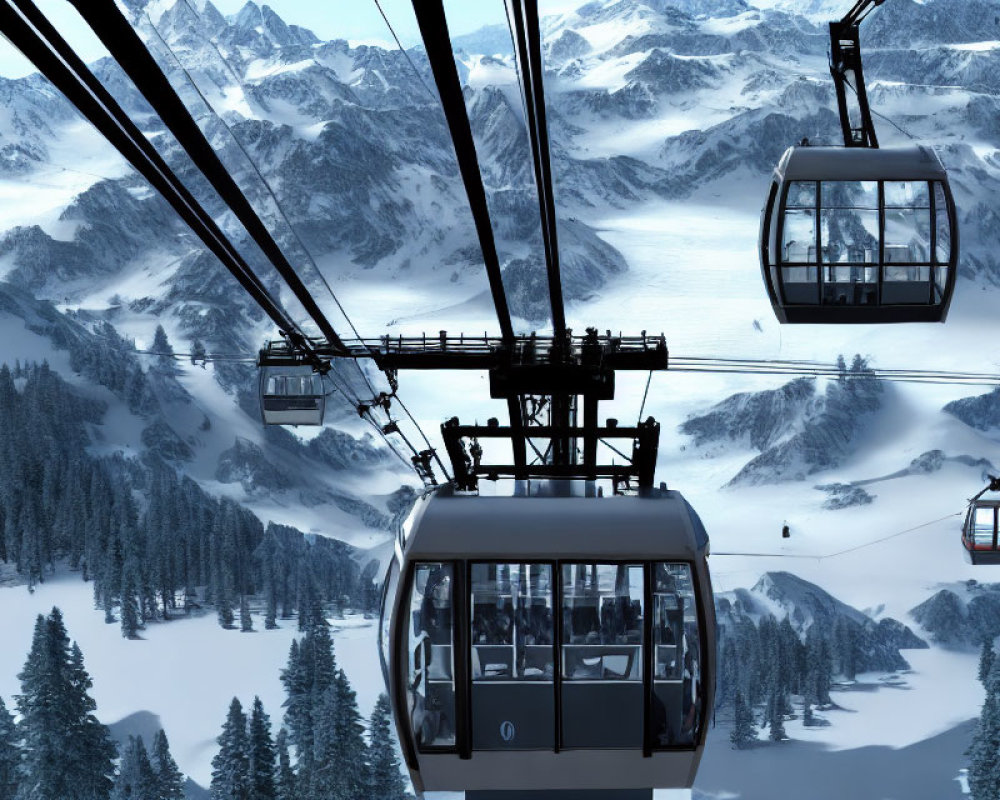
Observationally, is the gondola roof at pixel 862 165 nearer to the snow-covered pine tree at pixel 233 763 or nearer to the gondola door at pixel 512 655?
the gondola door at pixel 512 655

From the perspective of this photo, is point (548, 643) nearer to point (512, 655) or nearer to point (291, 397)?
point (512, 655)

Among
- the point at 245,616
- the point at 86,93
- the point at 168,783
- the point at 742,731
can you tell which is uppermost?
the point at 86,93

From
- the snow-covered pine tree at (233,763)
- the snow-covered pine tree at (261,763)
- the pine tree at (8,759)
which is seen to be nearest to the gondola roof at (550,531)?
the snow-covered pine tree at (233,763)

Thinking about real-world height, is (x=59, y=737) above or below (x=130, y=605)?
below

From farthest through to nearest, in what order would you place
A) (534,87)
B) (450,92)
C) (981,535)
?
(981,535) → (534,87) → (450,92)

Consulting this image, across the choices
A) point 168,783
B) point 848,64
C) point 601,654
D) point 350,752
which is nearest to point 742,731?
point 350,752

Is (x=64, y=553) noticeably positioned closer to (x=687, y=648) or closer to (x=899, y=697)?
(x=899, y=697)

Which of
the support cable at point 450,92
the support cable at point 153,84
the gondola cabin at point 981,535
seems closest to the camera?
the support cable at point 153,84
